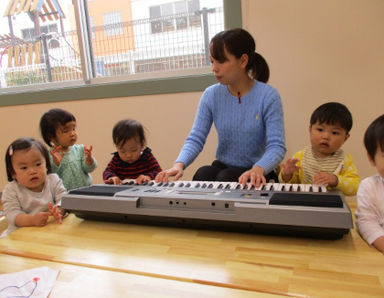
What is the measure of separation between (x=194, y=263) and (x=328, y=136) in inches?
31.8

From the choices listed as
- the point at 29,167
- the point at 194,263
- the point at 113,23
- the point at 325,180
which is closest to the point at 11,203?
the point at 29,167

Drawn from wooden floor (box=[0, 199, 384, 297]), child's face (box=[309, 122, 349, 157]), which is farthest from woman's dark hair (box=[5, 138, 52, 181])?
child's face (box=[309, 122, 349, 157])

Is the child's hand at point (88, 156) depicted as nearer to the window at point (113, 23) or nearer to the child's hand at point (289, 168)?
the child's hand at point (289, 168)

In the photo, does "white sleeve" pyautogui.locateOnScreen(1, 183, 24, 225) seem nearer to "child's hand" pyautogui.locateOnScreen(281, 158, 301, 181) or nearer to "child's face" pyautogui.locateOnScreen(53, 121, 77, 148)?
"child's face" pyautogui.locateOnScreen(53, 121, 77, 148)

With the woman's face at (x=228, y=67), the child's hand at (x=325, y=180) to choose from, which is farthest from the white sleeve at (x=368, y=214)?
the woman's face at (x=228, y=67)

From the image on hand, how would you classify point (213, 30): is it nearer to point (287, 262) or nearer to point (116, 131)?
point (116, 131)

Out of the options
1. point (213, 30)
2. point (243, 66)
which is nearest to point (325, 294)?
point (243, 66)

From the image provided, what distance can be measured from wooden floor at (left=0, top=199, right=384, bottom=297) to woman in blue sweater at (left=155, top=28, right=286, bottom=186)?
0.42 m

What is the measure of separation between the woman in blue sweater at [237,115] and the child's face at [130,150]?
288mm

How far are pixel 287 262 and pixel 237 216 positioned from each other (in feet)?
0.51

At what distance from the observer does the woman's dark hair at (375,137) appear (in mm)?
773

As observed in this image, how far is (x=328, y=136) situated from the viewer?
119 centimetres

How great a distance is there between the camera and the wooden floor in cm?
56

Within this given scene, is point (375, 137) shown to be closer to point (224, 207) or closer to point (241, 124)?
point (224, 207)
